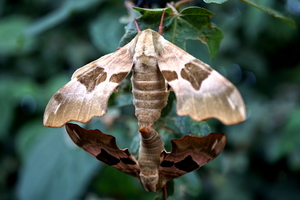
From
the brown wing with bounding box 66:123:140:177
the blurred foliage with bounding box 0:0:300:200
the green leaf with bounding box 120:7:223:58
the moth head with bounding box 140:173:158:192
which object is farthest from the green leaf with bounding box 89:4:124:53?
the moth head with bounding box 140:173:158:192

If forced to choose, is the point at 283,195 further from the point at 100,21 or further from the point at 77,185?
the point at 100,21

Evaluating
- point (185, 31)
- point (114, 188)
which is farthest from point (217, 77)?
point (114, 188)

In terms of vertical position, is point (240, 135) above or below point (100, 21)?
below

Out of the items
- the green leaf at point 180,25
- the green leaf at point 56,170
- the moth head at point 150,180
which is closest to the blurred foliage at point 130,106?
the green leaf at point 56,170

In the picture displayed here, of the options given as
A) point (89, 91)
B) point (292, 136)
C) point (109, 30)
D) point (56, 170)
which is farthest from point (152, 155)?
Answer: point (292, 136)

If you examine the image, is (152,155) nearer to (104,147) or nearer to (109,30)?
(104,147)

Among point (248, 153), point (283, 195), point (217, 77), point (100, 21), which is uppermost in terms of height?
point (217, 77)

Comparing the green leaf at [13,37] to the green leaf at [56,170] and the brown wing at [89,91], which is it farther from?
the brown wing at [89,91]

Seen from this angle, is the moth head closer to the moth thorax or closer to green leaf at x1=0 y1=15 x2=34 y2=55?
the moth thorax
